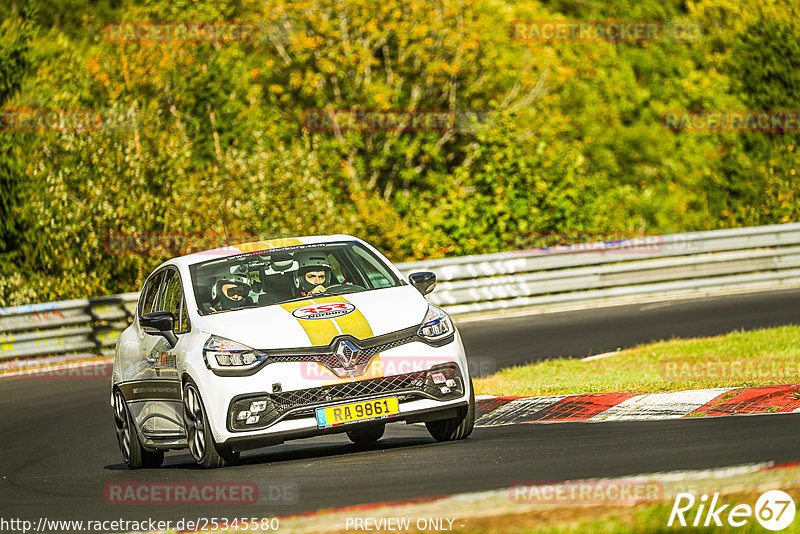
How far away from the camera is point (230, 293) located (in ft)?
30.2

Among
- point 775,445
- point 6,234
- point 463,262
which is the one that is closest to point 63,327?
point 6,234

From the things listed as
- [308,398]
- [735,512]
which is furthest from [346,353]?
[735,512]

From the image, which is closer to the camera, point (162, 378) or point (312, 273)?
point (162, 378)

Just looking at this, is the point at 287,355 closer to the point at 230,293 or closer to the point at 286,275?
the point at 230,293

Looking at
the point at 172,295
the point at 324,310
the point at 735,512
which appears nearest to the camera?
the point at 735,512

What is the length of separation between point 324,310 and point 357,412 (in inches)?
30.7

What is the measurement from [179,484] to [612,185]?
121 feet

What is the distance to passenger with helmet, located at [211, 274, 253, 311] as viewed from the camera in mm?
9086

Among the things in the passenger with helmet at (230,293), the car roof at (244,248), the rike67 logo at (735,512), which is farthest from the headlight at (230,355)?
the rike67 logo at (735,512)

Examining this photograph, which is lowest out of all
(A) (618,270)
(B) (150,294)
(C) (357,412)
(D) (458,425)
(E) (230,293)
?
(A) (618,270)

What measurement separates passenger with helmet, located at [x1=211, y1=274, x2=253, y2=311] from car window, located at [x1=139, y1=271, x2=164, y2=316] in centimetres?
107

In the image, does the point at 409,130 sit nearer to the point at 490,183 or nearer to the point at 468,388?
the point at 490,183

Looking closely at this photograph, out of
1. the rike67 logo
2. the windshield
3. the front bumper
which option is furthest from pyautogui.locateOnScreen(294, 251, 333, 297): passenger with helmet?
the rike67 logo

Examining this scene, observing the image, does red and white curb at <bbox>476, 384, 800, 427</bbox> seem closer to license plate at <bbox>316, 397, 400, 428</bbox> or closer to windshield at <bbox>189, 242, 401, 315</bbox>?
windshield at <bbox>189, 242, 401, 315</bbox>
